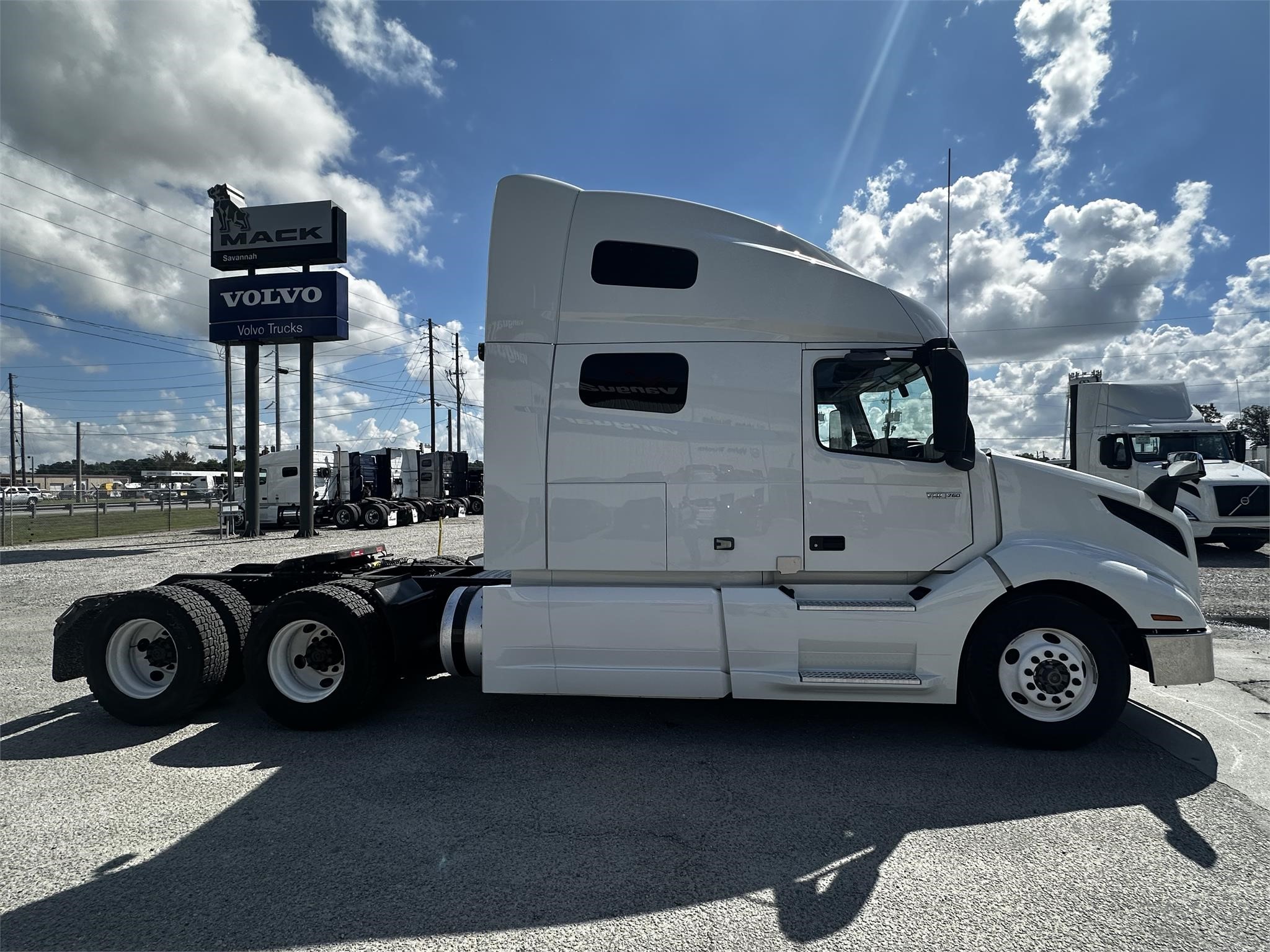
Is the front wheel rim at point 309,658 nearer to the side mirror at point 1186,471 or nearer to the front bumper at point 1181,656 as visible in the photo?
the front bumper at point 1181,656

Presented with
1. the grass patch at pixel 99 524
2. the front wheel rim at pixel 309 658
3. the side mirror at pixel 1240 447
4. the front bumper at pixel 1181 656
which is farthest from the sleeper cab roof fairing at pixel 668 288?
the grass patch at pixel 99 524

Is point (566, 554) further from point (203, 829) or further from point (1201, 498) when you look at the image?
point (1201, 498)

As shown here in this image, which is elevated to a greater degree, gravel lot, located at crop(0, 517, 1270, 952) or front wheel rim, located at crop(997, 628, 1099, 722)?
A: front wheel rim, located at crop(997, 628, 1099, 722)

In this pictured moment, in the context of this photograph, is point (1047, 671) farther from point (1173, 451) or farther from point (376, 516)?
point (376, 516)

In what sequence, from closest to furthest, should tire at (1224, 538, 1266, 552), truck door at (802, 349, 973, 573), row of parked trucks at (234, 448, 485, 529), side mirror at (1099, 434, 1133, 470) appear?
truck door at (802, 349, 973, 573)
tire at (1224, 538, 1266, 552)
side mirror at (1099, 434, 1133, 470)
row of parked trucks at (234, 448, 485, 529)

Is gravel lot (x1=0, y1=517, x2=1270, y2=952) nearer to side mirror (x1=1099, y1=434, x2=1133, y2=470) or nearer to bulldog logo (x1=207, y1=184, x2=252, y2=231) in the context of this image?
side mirror (x1=1099, y1=434, x2=1133, y2=470)

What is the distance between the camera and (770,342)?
13.8 ft

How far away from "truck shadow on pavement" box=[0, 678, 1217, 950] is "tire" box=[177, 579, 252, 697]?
26 cm

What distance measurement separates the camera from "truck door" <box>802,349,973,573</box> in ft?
13.6

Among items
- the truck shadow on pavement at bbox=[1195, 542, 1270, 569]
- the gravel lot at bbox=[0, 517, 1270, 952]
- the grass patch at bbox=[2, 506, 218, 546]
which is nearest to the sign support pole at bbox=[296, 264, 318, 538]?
the grass patch at bbox=[2, 506, 218, 546]

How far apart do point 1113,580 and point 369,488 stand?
27879mm

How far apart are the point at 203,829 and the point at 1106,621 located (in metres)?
5.33

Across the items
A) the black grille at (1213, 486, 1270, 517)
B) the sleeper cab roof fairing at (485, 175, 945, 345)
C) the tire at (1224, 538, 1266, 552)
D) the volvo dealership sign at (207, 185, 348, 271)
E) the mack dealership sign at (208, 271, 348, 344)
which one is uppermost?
the volvo dealership sign at (207, 185, 348, 271)

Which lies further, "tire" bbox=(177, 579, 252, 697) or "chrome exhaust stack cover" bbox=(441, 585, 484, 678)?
"tire" bbox=(177, 579, 252, 697)
